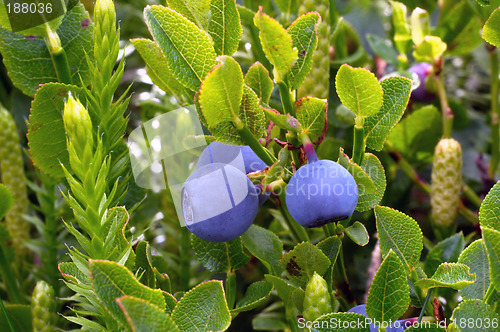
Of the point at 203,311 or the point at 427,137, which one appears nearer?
the point at 203,311

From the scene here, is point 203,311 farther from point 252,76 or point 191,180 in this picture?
point 252,76

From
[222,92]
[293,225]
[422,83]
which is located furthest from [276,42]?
[422,83]

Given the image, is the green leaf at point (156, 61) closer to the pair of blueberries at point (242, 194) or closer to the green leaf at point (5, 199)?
the pair of blueberries at point (242, 194)

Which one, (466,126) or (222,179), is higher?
(222,179)

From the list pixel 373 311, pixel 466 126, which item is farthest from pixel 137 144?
pixel 466 126

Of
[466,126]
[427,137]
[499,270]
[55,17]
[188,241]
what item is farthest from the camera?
[466,126]

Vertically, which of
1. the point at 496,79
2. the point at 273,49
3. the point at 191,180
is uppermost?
the point at 273,49

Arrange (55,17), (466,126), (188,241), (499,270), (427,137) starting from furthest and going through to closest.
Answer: (466,126), (427,137), (188,241), (55,17), (499,270)
